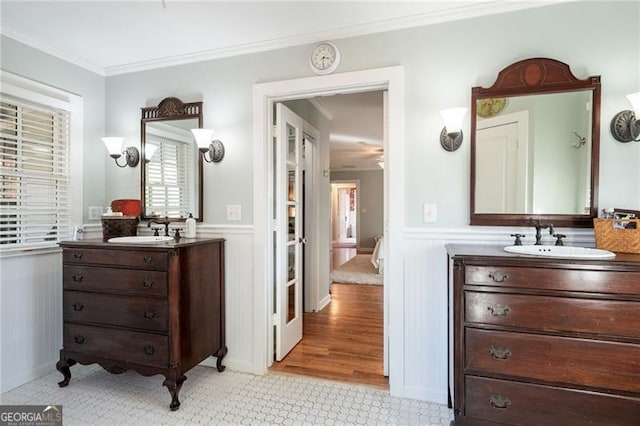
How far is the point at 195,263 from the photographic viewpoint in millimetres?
2293

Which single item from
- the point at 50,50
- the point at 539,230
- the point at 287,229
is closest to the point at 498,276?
the point at 539,230

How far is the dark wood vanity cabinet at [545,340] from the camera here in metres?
1.44

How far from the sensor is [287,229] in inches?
115

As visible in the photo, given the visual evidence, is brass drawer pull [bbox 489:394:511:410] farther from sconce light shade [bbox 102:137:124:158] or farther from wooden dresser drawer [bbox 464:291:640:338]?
sconce light shade [bbox 102:137:124:158]

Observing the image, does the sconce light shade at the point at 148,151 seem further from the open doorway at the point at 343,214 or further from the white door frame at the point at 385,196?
the open doorway at the point at 343,214

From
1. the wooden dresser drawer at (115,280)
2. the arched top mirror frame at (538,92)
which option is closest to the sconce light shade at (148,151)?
A: the wooden dresser drawer at (115,280)

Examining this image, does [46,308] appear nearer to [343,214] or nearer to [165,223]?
[165,223]

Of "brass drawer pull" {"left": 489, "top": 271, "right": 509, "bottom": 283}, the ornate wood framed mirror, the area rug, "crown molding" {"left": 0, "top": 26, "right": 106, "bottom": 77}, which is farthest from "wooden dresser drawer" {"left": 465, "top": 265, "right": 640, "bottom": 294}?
Result: the area rug

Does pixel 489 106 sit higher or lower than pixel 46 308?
higher

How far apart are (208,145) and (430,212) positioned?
67.6 inches

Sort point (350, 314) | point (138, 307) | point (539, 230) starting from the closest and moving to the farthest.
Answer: point (539, 230)
point (138, 307)
point (350, 314)

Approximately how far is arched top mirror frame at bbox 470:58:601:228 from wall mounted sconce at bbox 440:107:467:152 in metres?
0.10

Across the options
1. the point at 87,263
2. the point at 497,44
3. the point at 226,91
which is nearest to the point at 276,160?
the point at 226,91

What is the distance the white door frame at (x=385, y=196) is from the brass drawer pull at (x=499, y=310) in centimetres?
69
